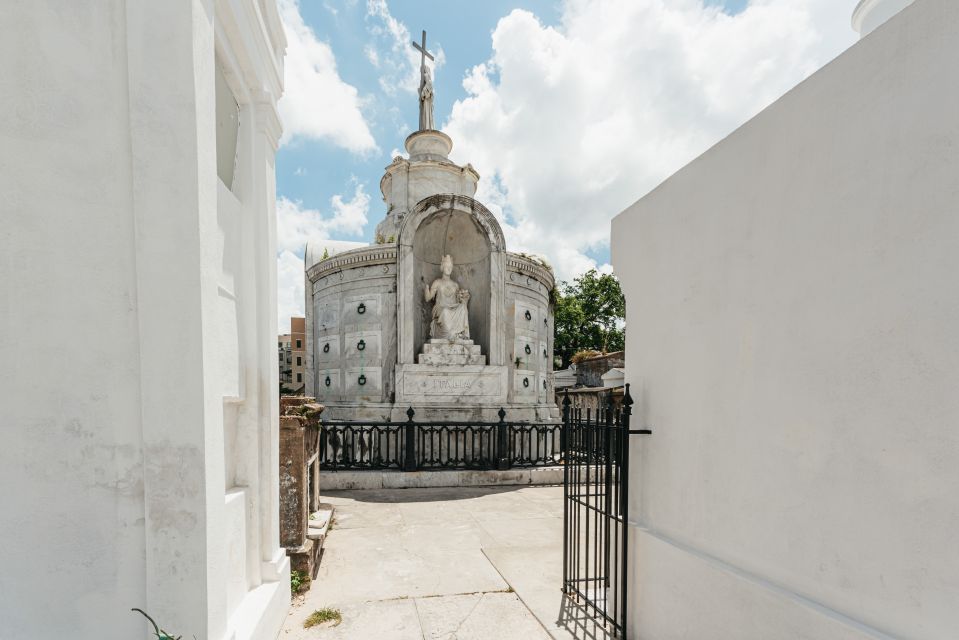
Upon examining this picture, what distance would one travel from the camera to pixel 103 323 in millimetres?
2094

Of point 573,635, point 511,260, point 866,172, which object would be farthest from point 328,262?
point 866,172

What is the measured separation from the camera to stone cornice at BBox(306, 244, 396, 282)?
437 inches

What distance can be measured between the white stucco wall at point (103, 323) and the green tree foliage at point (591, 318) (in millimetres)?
31498

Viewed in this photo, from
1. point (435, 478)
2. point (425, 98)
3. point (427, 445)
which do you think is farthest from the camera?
point (425, 98)

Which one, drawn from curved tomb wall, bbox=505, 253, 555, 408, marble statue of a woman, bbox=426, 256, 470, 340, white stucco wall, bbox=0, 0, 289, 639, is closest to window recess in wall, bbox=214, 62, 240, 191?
white stucco wall, bbox=0, 0, 289, 639

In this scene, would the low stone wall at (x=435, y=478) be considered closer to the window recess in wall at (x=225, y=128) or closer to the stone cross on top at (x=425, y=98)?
the window recess in wall at (x=225, y=128)

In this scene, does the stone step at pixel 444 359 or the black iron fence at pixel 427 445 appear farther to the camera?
the stone step at pixel 444 359

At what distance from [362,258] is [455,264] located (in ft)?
8.39

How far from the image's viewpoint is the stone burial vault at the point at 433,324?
34.4ft

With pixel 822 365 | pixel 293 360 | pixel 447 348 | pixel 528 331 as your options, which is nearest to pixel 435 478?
pixel 447 348

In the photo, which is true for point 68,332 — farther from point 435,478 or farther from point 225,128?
point 435,478

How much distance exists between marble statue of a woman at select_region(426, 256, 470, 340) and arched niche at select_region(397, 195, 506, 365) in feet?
1.45

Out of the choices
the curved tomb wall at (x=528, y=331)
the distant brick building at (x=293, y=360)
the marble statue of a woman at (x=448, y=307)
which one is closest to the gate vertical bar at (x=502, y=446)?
the curved tomb wall at (x=528, y=331)

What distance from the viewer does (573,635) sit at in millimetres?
3631
